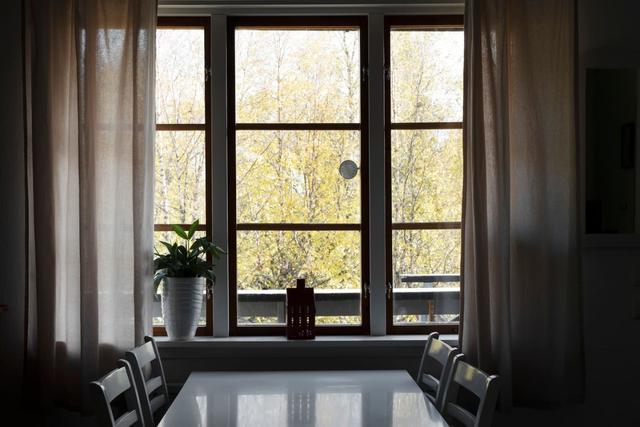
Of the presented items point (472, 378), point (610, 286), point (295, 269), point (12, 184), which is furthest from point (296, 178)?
point (610, 286)

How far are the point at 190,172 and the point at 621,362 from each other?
2.39 metres

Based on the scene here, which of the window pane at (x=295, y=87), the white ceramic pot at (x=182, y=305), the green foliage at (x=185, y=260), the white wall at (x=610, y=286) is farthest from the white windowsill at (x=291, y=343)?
the window pane at (x=295, y=87)

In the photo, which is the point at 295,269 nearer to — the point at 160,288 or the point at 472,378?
the point at 160,288

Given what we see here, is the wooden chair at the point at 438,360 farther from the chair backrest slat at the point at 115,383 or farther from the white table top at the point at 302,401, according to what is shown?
the chair backrest slat at the point at 115,383

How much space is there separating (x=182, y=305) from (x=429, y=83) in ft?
5.55

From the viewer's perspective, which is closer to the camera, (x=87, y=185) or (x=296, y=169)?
(x=87, y=185)

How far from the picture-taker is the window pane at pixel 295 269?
11.2 feet

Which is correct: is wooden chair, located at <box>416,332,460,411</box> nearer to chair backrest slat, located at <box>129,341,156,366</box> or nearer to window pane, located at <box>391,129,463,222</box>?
window pane, located at <box>391,129,463,222</box>

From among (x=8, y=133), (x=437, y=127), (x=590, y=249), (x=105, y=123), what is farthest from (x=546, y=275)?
(x=8, y=133)

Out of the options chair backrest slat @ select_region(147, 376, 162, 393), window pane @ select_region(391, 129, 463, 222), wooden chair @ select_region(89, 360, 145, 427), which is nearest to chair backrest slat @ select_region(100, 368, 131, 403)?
wooden chair @ select_region(89, 360, 145, 427)

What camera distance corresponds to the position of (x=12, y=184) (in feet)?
10.6

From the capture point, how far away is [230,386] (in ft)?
8.58

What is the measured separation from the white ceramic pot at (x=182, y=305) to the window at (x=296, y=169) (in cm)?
23

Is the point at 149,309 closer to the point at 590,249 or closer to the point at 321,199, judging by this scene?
the point at 321,199
